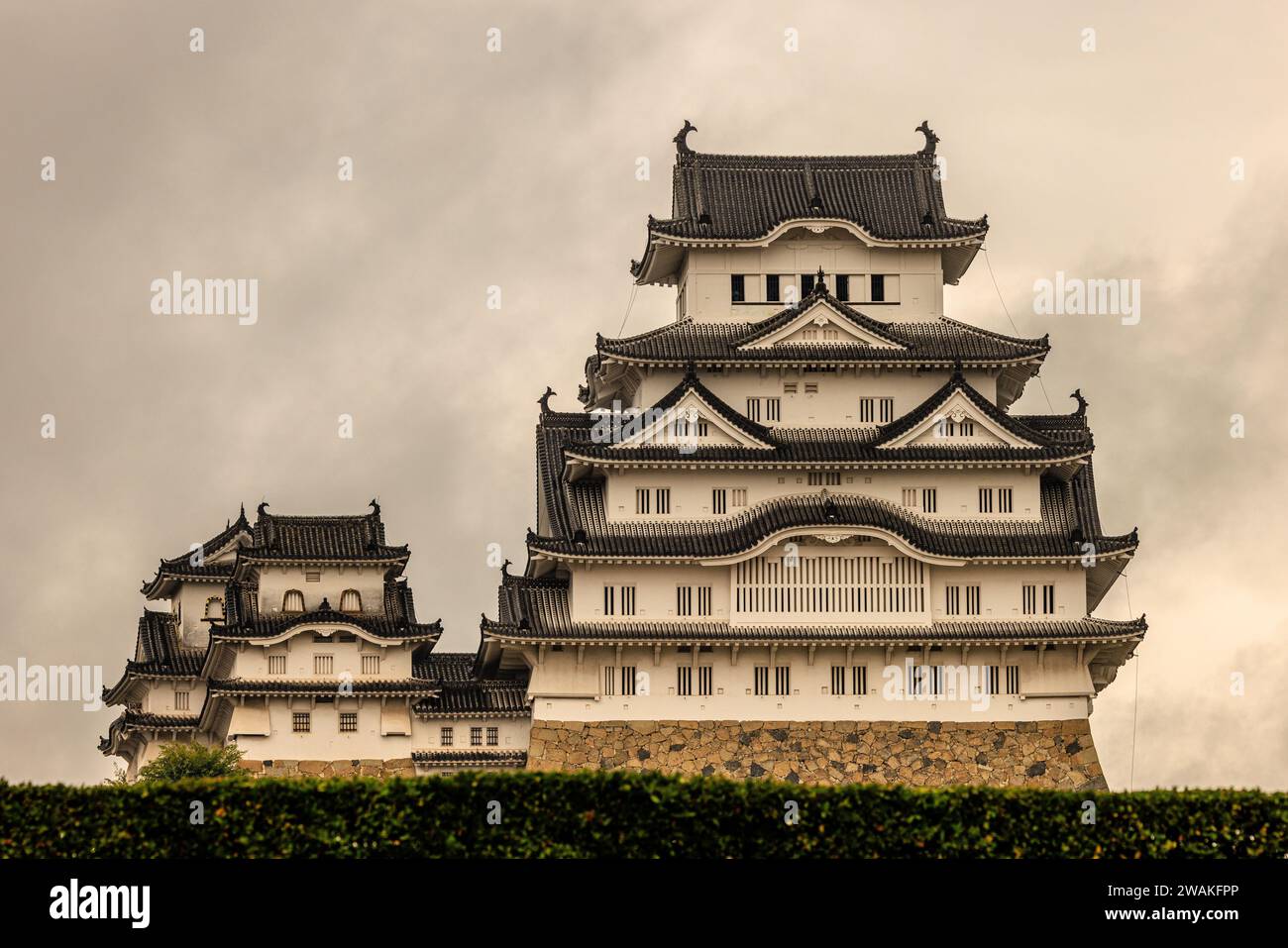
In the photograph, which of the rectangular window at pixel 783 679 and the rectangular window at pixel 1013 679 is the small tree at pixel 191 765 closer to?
the rectangular window at pixel 783 679

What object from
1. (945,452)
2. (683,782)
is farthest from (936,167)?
(683,782)

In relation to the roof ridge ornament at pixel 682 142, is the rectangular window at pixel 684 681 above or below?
below

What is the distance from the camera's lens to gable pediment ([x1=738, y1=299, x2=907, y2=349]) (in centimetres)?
8700

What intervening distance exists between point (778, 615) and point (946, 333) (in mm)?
11997

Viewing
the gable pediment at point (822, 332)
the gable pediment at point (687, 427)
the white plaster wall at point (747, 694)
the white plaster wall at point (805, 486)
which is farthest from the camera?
the gable pediment at point (822, 332)

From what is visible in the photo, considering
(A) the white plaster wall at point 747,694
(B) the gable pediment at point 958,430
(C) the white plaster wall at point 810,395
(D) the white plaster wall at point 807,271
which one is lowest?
(A) the white plaster wall at point 747,694

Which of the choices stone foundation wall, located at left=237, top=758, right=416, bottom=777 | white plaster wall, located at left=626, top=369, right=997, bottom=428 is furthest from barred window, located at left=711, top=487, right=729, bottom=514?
stone foundation wall, located at left=237, top=758, right=416, bottom=777

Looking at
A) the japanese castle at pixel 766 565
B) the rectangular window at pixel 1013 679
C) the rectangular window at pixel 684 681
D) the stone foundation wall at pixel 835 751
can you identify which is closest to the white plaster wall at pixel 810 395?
the japanese castle at pixel 766 565

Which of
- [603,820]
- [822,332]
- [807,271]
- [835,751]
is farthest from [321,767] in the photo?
[603,820]

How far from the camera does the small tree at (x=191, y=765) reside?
81.3 metres

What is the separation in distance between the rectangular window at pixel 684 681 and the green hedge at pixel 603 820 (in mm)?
27131

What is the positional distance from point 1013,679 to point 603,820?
31.2 meters

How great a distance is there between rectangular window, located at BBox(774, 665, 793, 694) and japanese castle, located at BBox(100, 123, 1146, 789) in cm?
9

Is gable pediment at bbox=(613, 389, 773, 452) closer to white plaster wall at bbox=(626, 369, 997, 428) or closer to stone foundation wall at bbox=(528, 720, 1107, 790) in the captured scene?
white plaster wall at bbox=(626, 369, 997, 428)
